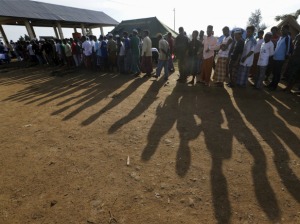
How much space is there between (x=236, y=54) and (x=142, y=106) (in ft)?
11.3

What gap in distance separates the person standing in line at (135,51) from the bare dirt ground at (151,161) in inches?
157

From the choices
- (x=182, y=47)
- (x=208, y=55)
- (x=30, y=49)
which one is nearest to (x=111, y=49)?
(x=182, y=47)

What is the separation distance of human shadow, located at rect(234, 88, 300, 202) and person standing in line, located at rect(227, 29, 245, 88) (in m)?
1.24

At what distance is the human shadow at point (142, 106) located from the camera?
451cm

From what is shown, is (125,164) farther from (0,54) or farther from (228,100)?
(0,54)

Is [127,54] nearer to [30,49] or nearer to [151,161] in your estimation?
[151,161]

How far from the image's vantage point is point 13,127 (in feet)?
15.0

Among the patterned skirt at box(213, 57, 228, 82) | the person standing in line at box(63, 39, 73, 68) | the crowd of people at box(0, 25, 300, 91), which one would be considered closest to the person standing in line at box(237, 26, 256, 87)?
the crowd of people at box(0, 25, 300, 91)

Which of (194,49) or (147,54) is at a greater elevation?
(194,49)

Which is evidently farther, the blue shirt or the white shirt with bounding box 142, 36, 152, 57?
the white shirt with bounding box 142, 36, 152, 57

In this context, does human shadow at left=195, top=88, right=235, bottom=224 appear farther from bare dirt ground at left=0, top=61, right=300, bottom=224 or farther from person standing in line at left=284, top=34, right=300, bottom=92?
person standing in line at left=284, top=34, right=300, bottom=92

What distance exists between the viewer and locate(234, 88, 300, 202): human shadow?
284 cm

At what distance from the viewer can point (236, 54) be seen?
657 centimetres

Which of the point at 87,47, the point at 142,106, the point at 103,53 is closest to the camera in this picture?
the point at 142,106
